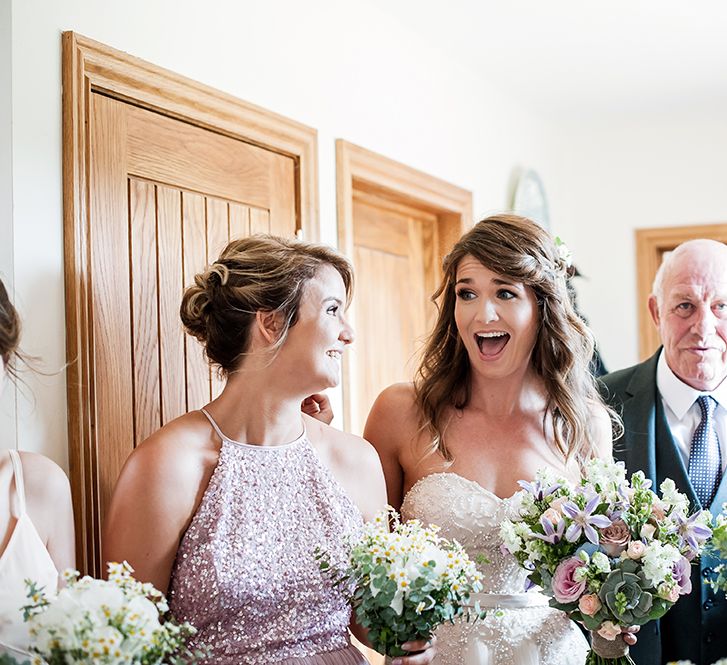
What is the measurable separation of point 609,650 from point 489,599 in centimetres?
42

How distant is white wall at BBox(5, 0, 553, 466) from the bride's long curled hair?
896mm

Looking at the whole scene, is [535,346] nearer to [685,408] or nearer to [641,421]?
[641,421]

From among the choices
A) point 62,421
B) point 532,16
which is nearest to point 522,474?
point 62,421

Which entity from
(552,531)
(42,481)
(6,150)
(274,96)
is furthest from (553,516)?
(274,96)

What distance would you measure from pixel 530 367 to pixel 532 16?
194 cm

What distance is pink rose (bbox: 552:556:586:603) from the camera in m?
2.11

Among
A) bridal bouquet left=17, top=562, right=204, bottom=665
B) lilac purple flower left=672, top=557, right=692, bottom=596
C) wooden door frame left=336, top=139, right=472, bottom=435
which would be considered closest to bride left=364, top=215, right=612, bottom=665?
lilac purple flower left=672, top=557, right=692, bottom=596

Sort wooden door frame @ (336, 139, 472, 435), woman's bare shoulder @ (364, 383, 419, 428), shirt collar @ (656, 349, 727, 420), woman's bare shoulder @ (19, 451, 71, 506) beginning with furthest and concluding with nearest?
wooden door frame @ (336, 139, 472, 435) → shirt collar @ (656, 349, 727, 420) → woman's bare shoulder @ (364, 383, 419, 428) → woman's bare shoulder @ (19, 451, 71, 506)

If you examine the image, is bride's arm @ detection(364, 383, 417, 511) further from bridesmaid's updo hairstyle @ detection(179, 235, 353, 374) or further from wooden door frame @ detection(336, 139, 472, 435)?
wooden door frame @ detection(336, 139, 472, 435)

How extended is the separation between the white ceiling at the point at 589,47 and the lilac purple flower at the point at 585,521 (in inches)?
95.3

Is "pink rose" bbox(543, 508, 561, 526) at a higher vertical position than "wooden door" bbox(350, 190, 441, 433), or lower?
lower

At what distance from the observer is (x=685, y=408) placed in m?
2.93

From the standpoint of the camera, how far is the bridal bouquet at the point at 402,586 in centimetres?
190

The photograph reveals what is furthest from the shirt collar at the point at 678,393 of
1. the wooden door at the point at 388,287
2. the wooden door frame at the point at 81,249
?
the wooden door frame at the point at 81,249
